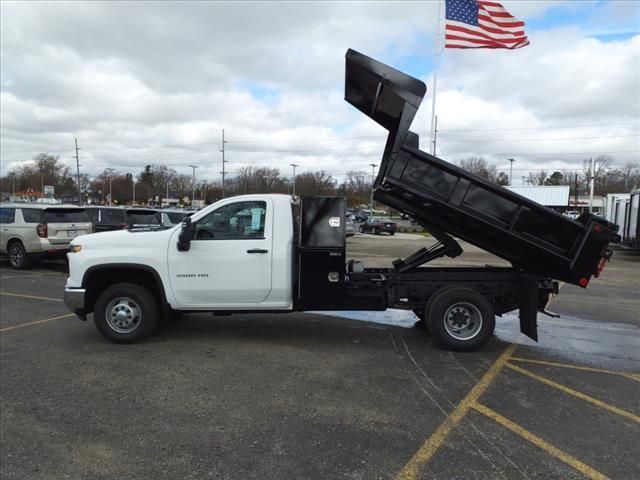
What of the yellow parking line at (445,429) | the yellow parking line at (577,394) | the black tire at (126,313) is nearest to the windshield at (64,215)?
the black tire at (126,313)

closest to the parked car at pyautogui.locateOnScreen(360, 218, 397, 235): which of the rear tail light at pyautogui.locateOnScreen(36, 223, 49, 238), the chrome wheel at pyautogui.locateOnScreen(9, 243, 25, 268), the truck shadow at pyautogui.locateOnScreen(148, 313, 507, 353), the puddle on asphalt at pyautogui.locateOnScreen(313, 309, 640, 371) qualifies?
the rear tail light at pyautogui.locateOnScreen(36, 223, 49, 238)

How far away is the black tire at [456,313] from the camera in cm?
582

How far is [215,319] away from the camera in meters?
7.61

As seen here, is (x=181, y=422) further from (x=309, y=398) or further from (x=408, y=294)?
(x=408, y=294)

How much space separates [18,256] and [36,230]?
104 cm

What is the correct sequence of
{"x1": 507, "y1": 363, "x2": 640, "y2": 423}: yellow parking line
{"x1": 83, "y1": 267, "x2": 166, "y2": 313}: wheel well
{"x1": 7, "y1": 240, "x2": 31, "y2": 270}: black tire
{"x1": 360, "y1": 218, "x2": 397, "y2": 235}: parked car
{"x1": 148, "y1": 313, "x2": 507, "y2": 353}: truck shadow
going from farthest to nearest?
1. {"x1": 360, "y1": 218, "x2": 397, "y2": 235}: parked car
2. {"x1": 7, "y1": 240, "x2": 31, "y2": 270}: black tire
3. {"x1": 148, "y1": 313, "x2": 507, "y2": 353}: truck shadow
4. {"x1": 83, "y1": 267, "x2": 166, "y2": 313}: wheel well
5. {"x1": 507, "y1": 363, "x2": 640, "y2": 423}: yellow parking line

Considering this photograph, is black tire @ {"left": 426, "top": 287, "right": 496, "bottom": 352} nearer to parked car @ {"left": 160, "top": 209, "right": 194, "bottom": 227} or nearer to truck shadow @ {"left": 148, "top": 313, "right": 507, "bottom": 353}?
truck shadow @ {"left": 148, "top": 313, "right": 507, "bottom": 353}

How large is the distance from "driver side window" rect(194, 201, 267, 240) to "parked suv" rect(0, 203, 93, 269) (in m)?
8.76

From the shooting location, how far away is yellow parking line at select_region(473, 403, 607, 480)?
329cm

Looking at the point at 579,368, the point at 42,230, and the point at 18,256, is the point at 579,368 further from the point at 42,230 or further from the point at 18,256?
the point at 18,256

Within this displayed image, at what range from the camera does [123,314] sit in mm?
6066

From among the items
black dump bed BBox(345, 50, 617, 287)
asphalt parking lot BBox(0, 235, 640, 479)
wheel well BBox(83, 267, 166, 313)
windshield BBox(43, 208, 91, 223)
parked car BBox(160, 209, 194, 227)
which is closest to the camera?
asphalt parking lot BBox(0, 235, 640, 479)

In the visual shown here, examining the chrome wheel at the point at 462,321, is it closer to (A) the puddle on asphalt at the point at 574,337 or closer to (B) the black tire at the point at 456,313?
(B) the black tire at the point at 456,313

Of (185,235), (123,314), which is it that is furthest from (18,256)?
(185,235)
